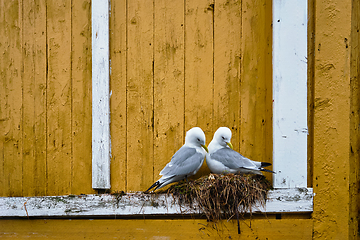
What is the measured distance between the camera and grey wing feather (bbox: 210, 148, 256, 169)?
1952 millimetres

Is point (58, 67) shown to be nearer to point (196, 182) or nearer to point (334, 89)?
point (196, 182)

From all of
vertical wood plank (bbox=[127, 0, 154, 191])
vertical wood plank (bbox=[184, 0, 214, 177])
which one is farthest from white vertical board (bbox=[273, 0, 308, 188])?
vertical wood plank (bbox=[127, 0, 154, 191])

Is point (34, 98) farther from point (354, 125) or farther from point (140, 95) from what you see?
point (354, 125)

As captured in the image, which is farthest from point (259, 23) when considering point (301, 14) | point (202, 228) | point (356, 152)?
point (202, 228)

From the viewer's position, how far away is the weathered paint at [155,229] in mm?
1978

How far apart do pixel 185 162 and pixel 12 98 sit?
156cm

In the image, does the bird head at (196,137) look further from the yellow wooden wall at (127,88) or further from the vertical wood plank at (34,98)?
the vertical wood plank at (34,98)

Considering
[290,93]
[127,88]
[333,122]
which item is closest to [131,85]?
[127,88]

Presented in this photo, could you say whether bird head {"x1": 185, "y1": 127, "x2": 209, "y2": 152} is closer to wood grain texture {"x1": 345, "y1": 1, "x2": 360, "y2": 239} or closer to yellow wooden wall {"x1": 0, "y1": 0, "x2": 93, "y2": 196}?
yellow wooden wall {"x1": 0, "y1": 0, "x2": 93, "y2": 196}

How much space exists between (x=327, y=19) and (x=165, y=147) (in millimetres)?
1550

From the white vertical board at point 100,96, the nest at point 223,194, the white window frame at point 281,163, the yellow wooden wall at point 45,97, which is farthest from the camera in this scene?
the yellow wooden wall at point 45,97

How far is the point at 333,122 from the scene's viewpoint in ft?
6.49

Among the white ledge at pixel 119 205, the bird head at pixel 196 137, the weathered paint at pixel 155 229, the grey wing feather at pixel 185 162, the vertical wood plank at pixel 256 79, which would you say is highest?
the vertical wood plank at pixel 256 79

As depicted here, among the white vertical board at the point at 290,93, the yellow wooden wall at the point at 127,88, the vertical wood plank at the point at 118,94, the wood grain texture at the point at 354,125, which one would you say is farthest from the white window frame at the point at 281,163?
the wood grain texture at the point at 354,125
